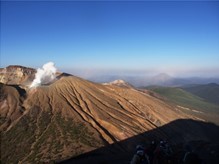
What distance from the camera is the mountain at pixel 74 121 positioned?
58.5 meters

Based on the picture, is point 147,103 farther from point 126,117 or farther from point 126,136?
point 126,136

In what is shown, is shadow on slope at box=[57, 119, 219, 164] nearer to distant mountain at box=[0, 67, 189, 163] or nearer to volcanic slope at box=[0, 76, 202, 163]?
distant mountain at box=[0, 67, 189, 163]

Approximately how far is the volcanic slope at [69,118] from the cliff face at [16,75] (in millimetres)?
22270

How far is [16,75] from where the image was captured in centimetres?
11888

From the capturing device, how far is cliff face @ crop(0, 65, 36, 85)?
114 meters

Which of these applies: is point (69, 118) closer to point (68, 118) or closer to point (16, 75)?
point (68, 118)

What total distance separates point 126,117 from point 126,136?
13.0m

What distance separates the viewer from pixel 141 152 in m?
17.0

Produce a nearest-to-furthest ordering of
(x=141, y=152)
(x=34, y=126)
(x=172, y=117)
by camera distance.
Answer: (x=141, y=152) < (x=34, y=126) < (x=172, y=117)

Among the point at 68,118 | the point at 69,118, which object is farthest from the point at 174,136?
the point at 68,118

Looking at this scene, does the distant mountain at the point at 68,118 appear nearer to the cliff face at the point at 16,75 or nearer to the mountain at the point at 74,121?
the mountain at the point at 74,121

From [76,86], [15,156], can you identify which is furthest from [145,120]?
[15,156]

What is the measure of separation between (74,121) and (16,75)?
59.1 metres

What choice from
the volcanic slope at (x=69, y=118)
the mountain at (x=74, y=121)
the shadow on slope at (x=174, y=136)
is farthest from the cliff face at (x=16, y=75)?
the shadow on slope at (x=174, y=136)
